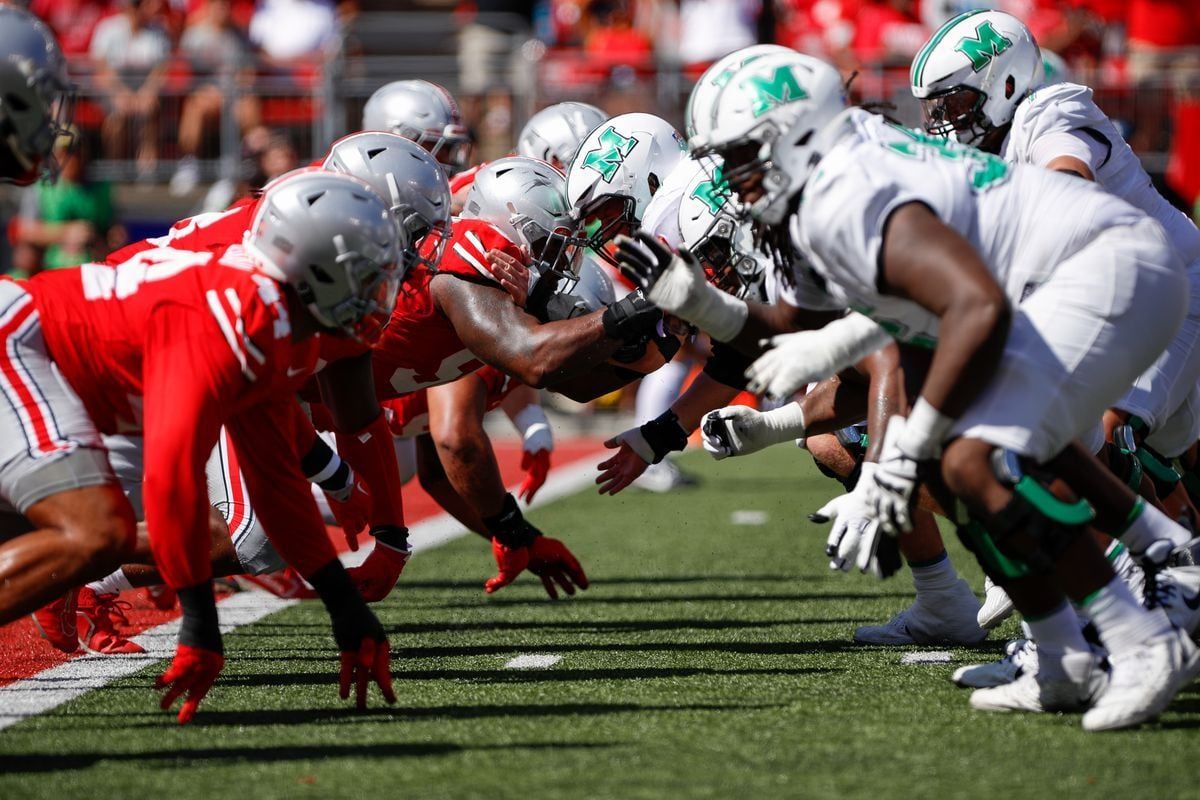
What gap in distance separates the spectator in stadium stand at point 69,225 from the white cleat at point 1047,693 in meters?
9.56

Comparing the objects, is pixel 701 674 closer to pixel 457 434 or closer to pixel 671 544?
pixel 457 434

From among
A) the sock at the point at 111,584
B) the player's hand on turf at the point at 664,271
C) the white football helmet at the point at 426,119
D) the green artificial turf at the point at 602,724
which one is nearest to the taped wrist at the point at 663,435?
the green artificial turf at the point at 602,724

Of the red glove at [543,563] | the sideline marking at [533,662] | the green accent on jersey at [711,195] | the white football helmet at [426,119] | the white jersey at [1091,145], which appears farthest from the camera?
the white football helmet at [426,119]

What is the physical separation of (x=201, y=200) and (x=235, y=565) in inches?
373

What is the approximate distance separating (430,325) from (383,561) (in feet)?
2.62

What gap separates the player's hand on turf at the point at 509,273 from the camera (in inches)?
214

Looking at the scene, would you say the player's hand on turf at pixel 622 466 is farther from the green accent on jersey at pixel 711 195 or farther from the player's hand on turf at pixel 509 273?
the green accent on jersey at pixel 711 195

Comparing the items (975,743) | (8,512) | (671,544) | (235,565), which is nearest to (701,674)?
(975,743)

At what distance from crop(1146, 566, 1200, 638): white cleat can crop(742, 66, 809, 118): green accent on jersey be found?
1.57m

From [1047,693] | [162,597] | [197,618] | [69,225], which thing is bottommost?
[69,225]

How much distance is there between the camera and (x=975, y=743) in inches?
152

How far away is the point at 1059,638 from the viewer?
4.07 m

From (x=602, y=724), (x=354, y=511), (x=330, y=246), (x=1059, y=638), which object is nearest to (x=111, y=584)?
(x=354, y=511)

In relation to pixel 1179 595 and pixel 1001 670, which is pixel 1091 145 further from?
pixel 1001 670
